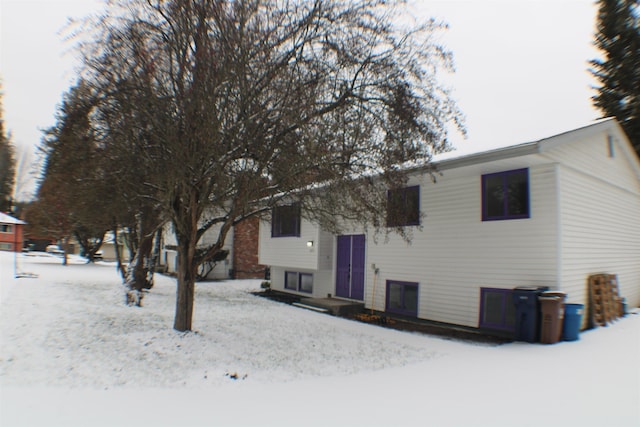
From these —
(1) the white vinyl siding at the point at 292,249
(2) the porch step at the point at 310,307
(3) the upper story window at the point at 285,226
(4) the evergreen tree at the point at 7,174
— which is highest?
(4) the evergreen tree at the point at 7,174

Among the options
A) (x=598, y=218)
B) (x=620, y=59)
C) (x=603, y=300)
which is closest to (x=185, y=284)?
(x=603, y=300)

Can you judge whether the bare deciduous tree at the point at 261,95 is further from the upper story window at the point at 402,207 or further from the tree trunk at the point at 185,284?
the upper story window at the point at 402,207

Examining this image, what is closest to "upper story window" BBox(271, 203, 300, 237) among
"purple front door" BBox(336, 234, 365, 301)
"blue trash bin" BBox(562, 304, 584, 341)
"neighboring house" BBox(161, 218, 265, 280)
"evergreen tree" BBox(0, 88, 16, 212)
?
"purple front door" BBox(336, 234, 365, 301)

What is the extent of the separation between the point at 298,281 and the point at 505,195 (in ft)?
30.6

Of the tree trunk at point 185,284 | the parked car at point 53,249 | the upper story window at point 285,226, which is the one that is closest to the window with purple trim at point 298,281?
the upper story window at point 285,226

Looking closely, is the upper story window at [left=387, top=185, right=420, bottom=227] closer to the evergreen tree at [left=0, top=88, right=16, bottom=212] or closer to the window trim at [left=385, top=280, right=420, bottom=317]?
the window trim at [left=385, top=280, right=420, bottom=317]

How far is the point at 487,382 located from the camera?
5.90m

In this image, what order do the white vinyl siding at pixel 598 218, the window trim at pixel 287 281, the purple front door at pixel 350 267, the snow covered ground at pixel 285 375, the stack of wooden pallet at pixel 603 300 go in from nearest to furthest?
the snow covered ground at pixel 285 375
the white vinyl siding at pixel 598 218
the stack of wooden pallet at pixel 603 300
the purple front door at pixel 350 267
the window trim at pixel 287 281

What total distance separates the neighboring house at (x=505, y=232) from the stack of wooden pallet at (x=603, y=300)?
0.93 ft

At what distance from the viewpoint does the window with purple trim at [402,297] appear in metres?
11.5

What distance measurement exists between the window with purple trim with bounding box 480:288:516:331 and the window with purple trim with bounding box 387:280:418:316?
2.06m

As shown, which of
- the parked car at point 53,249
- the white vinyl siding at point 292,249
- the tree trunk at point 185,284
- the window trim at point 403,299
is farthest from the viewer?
the parked car at point 53,249

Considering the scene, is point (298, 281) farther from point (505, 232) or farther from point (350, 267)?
point (505, 232)

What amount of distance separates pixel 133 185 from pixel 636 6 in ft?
85.8
